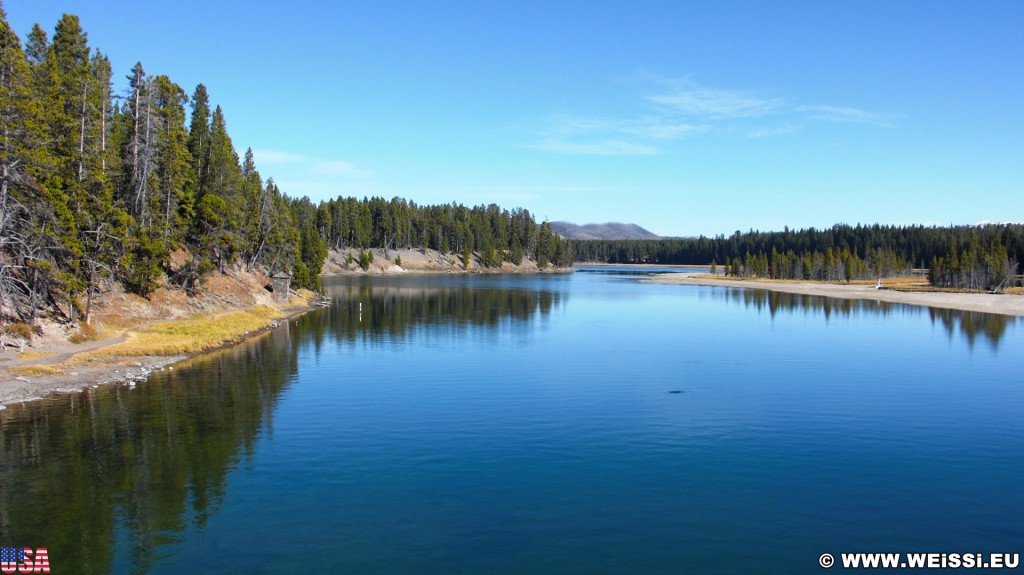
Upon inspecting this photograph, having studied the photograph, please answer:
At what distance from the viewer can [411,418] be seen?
34.4 meters

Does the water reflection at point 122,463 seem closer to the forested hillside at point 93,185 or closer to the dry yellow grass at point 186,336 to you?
the dry yellow grass at point 186,336

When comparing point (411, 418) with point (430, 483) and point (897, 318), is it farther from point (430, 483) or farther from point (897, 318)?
point (897, 318)

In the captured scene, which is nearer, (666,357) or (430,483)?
(430,483)

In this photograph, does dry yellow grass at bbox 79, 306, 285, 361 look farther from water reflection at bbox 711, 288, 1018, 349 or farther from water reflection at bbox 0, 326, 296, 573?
water reflection at bbox 711, 288, 1018, 349

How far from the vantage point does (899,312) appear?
102 metres

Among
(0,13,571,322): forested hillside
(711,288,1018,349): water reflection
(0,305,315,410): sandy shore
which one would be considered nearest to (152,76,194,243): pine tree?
(0,13,571,322): forested hillside

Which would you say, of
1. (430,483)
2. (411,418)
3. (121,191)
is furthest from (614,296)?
(430,483)

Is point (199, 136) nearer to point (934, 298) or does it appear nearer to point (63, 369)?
point (63, 369)

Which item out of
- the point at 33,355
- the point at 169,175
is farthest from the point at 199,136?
the point at 33,355

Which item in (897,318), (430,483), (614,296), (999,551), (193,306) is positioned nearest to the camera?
(999,551)

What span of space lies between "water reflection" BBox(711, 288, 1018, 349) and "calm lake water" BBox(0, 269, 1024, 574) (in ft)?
84.2

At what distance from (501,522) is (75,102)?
180 feet

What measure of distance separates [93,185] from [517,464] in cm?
4508

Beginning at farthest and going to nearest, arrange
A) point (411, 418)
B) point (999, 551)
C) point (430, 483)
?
point (411, 418) < point (430, 483) < point (999, 551)
